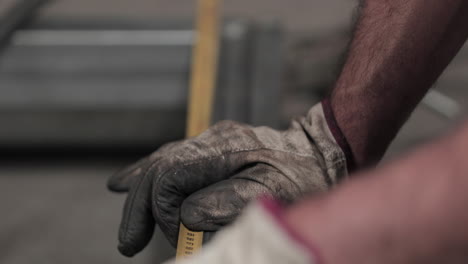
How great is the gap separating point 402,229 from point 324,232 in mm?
73

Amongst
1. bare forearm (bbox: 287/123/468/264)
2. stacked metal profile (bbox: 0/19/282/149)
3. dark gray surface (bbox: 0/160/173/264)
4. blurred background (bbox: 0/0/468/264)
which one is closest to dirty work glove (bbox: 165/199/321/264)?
bare forearm (bbox: 287/123/468/264)

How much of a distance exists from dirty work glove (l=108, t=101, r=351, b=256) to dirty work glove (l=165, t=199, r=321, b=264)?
0.30 meters

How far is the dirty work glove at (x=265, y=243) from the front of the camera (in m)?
0.55

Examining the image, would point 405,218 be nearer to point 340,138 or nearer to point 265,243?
point 265,243

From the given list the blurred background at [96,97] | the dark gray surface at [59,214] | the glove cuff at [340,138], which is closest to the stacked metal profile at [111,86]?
the blurred background at [96,97]

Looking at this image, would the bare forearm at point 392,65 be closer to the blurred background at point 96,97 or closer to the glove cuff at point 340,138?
the glove cuff at point 340,138

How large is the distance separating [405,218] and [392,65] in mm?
468

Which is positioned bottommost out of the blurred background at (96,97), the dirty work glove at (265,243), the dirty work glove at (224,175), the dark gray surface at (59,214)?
the dark gray surface at (59,214)

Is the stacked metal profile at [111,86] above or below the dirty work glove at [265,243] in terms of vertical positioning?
below

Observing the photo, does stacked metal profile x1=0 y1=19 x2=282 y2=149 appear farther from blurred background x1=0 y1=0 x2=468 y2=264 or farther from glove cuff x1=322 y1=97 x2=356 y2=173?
glove cuff x1=322 y1=97 x2=356 y2=173

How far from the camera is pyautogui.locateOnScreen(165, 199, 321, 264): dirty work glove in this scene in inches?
21.6

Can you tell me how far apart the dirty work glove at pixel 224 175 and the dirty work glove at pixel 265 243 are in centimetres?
30

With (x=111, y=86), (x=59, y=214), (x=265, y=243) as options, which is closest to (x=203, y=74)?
(x=111, y=86)

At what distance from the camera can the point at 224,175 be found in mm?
950
